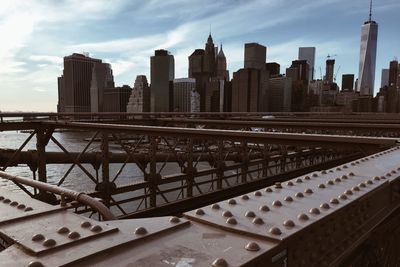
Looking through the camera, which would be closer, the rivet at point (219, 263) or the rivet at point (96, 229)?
the rivet at point (219, 263)

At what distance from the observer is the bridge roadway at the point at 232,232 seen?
4.84 ft

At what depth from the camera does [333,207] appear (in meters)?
2.13

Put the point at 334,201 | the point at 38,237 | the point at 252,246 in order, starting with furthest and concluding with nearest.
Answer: the point at 334,201 → the point at 38,237 → the point at 252,246

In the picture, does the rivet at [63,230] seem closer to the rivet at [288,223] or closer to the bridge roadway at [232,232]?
the bridge roadway at [232,232]

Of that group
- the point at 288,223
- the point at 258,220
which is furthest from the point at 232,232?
the point at 288,223

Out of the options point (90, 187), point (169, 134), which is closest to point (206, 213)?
point (169, 134)

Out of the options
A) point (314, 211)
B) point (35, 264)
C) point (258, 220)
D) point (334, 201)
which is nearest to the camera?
point (35, 264)

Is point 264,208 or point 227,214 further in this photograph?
point 264,208

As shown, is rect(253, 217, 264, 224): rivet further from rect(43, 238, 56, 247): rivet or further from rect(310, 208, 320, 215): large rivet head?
rect(43, 238, 56, 247): rivet

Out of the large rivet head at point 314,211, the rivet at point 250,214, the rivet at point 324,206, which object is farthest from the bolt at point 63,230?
the rivet at point 324,206

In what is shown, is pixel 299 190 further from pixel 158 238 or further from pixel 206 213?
pixel 158 238

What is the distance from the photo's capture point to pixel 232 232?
1.76m

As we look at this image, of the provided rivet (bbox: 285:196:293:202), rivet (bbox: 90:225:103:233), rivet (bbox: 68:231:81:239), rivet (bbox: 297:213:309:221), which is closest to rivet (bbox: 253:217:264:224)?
rivet (bbox: 297:213:309:221)

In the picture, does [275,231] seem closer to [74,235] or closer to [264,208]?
[264,208]
